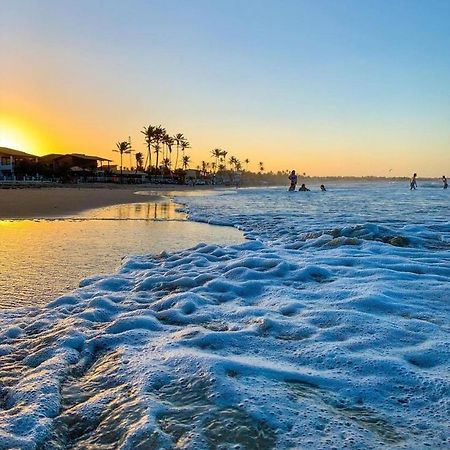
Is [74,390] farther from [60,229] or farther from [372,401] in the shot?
[60,229]

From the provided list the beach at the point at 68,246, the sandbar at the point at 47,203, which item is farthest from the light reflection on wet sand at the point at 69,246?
the sandbar at the point at 47,203

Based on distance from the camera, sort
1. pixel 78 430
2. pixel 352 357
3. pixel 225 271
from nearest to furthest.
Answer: pixel 78 430 → pixel 352 357 → pixel 225 271

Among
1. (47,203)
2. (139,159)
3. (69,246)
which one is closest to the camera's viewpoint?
(69,246)

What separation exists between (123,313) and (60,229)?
738cm

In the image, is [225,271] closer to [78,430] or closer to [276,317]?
[276,317]

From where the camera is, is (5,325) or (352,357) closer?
(352,357)

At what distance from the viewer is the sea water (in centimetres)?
209

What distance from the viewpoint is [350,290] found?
14.7 ft

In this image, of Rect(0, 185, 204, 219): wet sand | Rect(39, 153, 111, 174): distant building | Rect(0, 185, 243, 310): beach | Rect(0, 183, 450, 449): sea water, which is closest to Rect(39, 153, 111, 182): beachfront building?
Rect(39, 153, 111, 174): distant building

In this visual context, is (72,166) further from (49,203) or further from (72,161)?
(49,203)

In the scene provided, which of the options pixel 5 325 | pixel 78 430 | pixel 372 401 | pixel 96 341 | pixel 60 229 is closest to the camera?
pixel 78 430

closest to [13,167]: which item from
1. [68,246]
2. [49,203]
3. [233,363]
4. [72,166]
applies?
[72,166]

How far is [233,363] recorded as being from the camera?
9.11 feet

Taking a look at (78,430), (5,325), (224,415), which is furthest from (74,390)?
(5,325)
